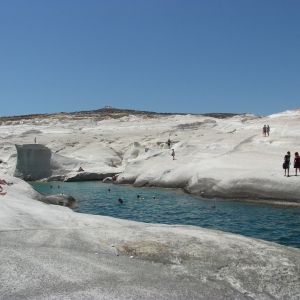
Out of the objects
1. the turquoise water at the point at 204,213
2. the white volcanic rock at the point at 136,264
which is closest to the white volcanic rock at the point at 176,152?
the turquoise water at the point at 204,213

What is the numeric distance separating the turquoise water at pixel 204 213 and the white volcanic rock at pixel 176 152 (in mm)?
1629

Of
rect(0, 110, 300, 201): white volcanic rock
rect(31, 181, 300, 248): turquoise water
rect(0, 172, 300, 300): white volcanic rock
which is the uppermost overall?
rect(0, 110, 300, 201): white volcanic rock

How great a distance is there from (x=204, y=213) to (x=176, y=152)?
768 inches

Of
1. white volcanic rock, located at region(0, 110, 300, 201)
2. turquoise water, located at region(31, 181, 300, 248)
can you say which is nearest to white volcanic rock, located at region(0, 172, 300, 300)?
turquoise water, located at region(31, 181, 300, 248)

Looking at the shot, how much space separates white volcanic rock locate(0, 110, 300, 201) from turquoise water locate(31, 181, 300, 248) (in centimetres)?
163

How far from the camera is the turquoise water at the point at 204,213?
48.7 feet

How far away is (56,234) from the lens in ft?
28.8

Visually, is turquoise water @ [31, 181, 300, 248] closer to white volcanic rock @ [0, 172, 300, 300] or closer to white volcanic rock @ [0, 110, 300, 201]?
white volcanic rock @ [0, 110, 300, 201]

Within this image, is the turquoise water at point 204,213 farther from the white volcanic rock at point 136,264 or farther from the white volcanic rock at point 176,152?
the white volcanic rock at point 136,264

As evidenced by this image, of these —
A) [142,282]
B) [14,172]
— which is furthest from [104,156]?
[142,282]

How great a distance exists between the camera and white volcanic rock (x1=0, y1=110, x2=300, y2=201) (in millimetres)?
23345

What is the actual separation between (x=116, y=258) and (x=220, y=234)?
3.18 m

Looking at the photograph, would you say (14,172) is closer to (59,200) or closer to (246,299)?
(59,200)

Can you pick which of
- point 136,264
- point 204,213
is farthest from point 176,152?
point 136,264
